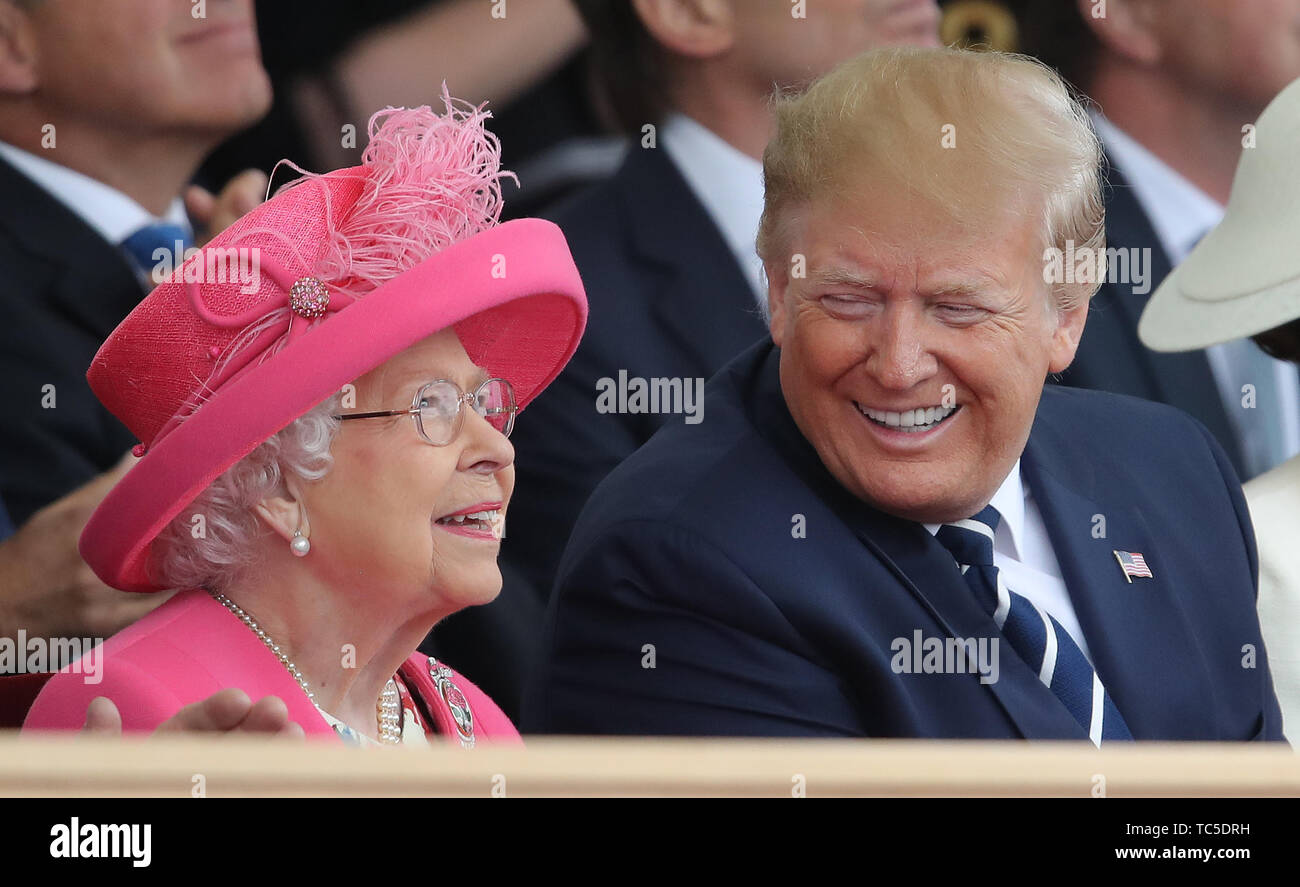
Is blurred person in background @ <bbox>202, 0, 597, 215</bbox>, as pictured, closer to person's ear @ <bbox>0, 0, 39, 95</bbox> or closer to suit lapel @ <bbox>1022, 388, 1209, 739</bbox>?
person's ear @ <bbox>0, 0, 39, 95</bbox>

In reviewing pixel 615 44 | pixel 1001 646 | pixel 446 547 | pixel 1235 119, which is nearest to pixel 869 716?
pixel 1001 646

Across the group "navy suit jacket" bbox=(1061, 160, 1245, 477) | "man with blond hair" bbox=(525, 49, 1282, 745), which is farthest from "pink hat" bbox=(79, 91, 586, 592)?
"navy suit jacket" bbox=(1061, 160, 1245, 477)

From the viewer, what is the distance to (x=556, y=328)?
181cm

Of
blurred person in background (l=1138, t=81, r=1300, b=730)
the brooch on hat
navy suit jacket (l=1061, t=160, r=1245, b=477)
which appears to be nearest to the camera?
the brooch on hat

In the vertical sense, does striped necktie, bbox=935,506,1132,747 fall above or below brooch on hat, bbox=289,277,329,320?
below

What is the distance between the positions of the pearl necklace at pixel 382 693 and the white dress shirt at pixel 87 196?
111 cm

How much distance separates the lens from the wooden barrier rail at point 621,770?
35.7 inches

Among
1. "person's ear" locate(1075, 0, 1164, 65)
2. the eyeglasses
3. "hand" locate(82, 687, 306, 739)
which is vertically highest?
"person's ear" locate(1075, 0, 1164, 65)

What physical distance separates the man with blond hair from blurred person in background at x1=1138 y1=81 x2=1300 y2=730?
0.27 m

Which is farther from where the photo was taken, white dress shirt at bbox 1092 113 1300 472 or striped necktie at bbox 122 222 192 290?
white dress shirt at bbox 1092 113 1300 472

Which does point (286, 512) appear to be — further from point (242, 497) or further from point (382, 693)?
point (382, 693)

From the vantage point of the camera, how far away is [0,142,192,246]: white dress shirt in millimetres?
2494

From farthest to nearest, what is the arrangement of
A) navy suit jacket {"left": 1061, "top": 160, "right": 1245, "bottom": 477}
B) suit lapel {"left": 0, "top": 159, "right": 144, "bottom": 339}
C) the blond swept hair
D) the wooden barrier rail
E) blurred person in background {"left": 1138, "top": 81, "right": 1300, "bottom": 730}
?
navy suit jacket {"left": 1061, "top": 160, "right": 1245, "bottom": 477} < suit lapel {"left": 0, "top": 159, "right": 144, "bottom": 339} < blurred person in background {"left": 1138, "top": 81, "right": 1300, "bottom": 730} < the blond swept hair < the wooden barrier rail

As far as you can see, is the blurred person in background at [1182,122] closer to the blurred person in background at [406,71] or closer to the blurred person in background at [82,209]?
the blurred person in background at [406,71]
